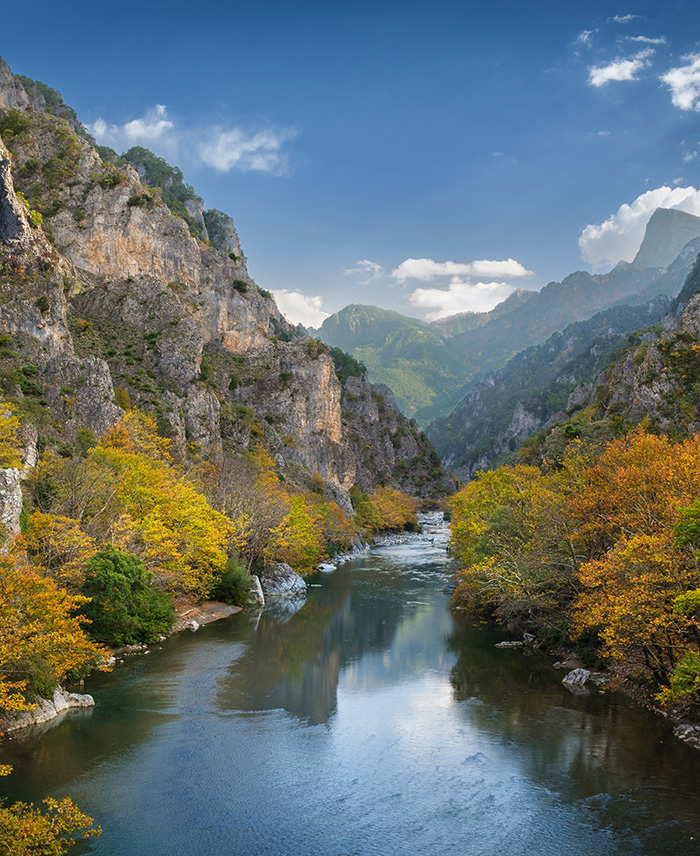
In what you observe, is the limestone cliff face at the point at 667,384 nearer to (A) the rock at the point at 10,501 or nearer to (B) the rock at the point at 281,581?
(B) the rock at the point at 281,581

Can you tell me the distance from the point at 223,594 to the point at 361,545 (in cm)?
4836

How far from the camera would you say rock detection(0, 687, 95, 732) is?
18.8m

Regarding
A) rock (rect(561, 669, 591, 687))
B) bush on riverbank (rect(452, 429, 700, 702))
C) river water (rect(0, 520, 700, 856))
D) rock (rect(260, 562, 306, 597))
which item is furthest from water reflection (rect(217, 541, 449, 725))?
rock (rect(561, 669, 591, 687))

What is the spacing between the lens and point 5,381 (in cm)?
4578

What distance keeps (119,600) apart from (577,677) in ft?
76.1

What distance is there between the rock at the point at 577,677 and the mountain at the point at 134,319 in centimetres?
3425

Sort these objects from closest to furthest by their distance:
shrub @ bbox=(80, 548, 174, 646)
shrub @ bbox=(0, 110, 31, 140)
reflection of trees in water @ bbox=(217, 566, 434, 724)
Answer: reflection of trees in water @ bbox=(217, 566, 434, 724)
shrub @ bbox=(80, 548, 174, 646)
shrub @ bbox=(0, 110, 31, 140)

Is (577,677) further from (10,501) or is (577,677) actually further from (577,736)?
(10,501)

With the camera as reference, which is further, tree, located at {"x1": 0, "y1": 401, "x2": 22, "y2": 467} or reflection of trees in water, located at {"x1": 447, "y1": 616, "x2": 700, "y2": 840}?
tree, located at {"x1": 0, "y1": 401, "x2": 22, "y2": 467}

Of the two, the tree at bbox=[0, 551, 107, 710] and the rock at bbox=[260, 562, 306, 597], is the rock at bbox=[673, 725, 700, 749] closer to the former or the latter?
the tree at bbox=[0, 551, 107, 710]

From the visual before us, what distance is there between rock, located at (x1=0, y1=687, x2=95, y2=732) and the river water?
0.68 metres

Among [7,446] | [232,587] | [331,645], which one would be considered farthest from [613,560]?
[232,587]

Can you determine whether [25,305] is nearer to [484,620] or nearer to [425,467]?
[484,620]

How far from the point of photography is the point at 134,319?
77312 millimetres
